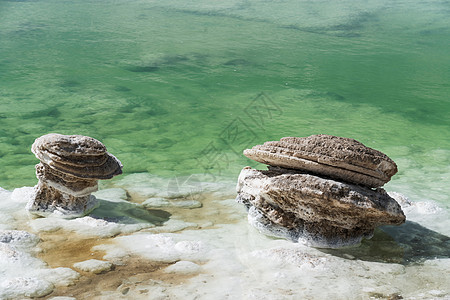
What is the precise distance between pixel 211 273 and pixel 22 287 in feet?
3.13

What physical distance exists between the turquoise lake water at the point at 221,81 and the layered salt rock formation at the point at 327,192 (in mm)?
1274

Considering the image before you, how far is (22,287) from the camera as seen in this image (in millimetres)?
2807

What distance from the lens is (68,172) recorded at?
3676 millimetres

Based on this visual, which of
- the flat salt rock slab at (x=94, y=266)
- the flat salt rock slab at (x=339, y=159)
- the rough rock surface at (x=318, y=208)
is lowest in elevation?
the flat salt rock slab at (x=94, y=266)

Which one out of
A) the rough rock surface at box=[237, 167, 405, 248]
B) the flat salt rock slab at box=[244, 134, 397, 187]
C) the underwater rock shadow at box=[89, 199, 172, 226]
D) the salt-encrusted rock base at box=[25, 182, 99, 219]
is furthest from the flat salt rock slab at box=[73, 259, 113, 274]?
the flat salt rock slab at box=[244, 134, 397, 187]

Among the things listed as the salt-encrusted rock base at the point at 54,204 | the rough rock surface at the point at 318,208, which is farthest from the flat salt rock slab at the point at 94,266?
the rough rock surface at the point at 318,208

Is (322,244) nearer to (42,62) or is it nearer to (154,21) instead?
(42,62)

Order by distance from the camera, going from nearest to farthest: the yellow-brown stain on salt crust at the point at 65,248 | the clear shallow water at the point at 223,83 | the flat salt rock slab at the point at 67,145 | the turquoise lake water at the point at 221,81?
the yellow-brown stain on salt crust at the point at 65,248, the flat salt rock slab at the point at 67,145, the clear shallow water at the point at 223,83, the turquoise lake water at the point at 221,81

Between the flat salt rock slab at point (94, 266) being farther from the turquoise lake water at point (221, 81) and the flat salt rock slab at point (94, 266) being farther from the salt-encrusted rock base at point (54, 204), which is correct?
the turquoise lake water at point (221, 81)

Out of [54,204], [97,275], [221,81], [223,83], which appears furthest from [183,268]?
[221,81]

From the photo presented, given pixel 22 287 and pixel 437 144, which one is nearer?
pixel 22 287

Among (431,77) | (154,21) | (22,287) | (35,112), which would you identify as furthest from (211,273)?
(154,21)

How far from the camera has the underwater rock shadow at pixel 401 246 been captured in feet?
10.7

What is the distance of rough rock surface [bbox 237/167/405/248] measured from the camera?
320 cm
